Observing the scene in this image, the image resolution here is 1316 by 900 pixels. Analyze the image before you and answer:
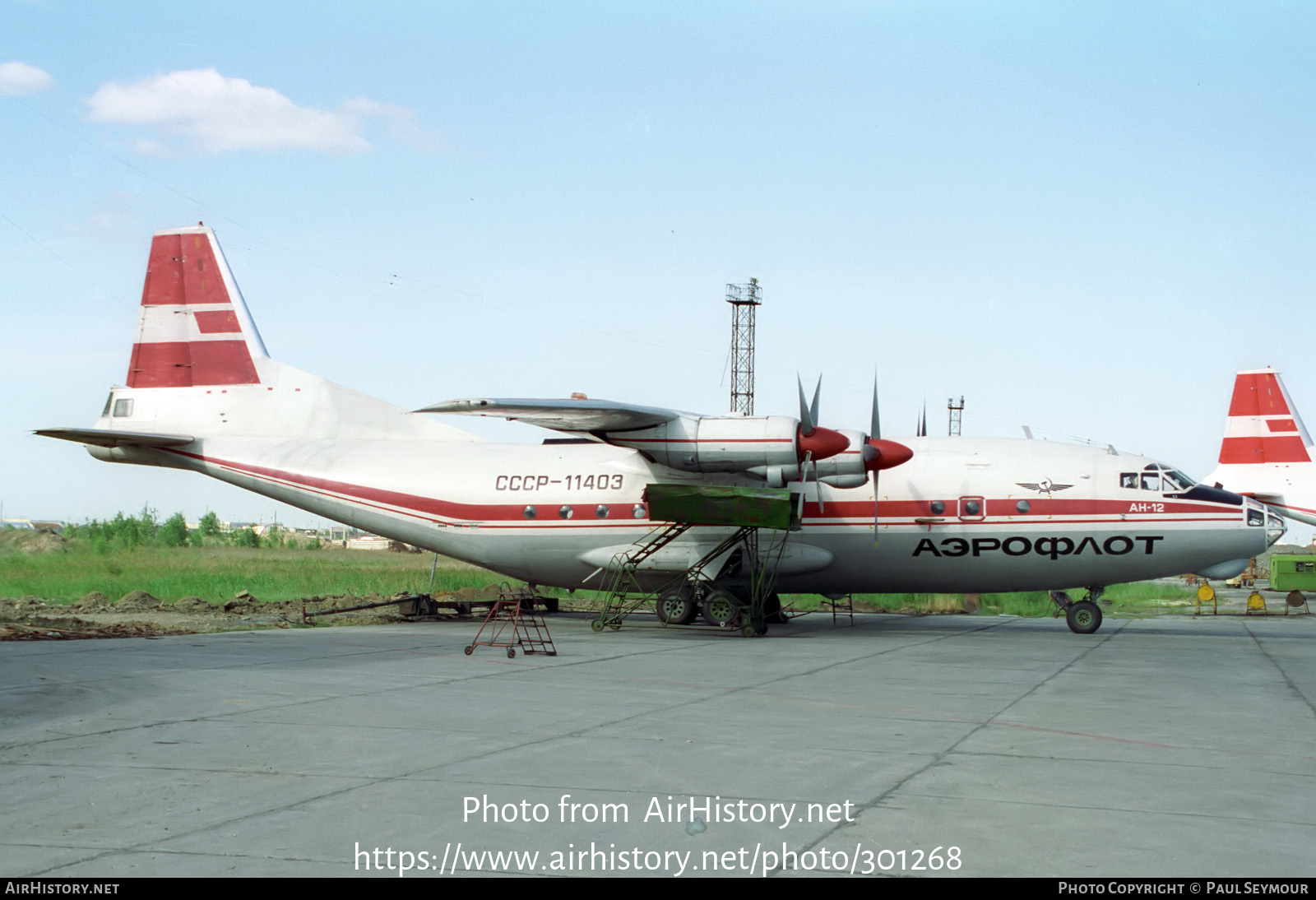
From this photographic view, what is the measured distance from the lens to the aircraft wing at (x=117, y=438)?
83.3 feet

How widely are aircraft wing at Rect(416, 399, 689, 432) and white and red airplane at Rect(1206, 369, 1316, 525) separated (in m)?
30.3

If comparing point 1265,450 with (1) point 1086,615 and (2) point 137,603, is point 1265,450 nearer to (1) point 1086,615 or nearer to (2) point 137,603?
(1) point 1086,615

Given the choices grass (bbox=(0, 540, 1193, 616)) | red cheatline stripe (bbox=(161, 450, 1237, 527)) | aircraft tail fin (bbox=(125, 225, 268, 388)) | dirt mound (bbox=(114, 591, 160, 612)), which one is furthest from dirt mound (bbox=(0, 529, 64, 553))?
red cheatline stripe (bbox=(161, 450, 1237, 527))

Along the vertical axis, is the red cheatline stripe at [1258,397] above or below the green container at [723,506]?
above

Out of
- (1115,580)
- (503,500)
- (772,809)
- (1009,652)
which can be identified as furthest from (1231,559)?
(772,809)

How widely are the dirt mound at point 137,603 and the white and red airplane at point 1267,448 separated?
127ft

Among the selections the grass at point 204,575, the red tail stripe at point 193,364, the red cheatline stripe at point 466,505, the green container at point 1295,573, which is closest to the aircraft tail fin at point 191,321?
the red tail stripe at point 193,364

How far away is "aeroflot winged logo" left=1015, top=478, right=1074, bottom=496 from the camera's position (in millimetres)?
23891

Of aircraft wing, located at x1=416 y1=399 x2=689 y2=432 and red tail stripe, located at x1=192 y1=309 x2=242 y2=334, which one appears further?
red tail stripe, located at x1=192 y1=309 x2=242 y2=334

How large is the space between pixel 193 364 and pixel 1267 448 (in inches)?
1544

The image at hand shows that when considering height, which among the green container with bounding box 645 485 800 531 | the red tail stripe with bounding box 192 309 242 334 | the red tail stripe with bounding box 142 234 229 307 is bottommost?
the green container with bounding box 645 485 800 531

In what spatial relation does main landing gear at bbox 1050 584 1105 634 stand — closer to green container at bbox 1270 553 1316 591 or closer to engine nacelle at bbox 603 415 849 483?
engine nacelle at bbox 603 415 849 483

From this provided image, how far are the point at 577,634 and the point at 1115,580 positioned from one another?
11.7 metres

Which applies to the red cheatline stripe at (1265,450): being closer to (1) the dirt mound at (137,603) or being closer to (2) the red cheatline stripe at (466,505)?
(2) the red cheatline stripe at (466,505)
